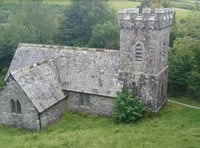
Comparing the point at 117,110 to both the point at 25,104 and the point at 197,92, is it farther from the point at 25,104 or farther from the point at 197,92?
the point at 197,92

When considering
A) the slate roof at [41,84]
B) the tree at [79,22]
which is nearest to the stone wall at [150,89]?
the slate roof at [41,84]

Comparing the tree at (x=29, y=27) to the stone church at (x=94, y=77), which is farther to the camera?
the tree at (x=29, y=27)

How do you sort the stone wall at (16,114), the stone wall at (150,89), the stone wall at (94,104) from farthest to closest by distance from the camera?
the stone wall at (94,104), the stone wall at (150,89), the stone wall at (16,114)

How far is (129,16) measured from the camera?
32844 millimetres

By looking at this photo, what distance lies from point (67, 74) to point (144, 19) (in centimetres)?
1151

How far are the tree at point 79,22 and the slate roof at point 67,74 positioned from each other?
1026 inches

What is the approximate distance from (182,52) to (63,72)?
52.8ft

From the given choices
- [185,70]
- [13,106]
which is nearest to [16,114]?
[13,106]

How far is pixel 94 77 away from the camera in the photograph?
120 ft

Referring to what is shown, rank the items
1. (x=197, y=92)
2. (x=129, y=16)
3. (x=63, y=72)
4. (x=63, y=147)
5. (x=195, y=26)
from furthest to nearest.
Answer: (x=195, y=26) < (x=197, y=92) < (x=63, y=72) < (x=129, y=16) < (x=63, y=147)

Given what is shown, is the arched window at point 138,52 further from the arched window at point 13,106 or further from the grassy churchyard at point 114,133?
the arched window at point 13,106

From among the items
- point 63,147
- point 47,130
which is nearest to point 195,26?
point 47,130

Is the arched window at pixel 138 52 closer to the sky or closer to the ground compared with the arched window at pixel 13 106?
closer to the sky

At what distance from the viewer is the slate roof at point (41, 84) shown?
109 ft
